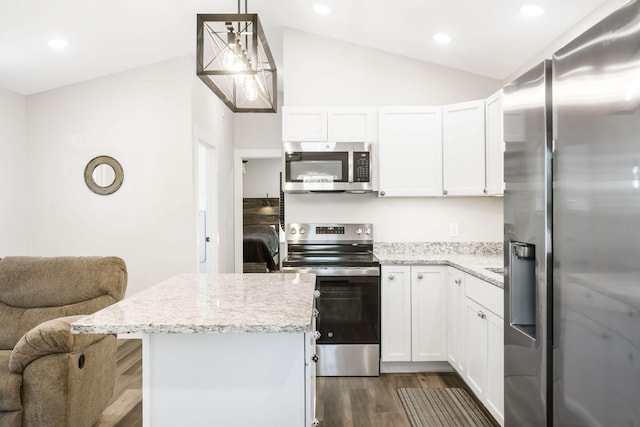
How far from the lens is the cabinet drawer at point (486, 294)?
221cm

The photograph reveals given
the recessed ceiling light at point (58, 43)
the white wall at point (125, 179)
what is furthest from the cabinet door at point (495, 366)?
the recessed ceiling light at point (58, 43)

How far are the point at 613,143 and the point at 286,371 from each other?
120cm

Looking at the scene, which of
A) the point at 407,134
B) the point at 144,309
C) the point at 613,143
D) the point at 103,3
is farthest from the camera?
the point at 407,134

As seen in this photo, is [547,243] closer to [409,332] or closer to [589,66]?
[589,66]

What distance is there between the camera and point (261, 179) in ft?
28.7

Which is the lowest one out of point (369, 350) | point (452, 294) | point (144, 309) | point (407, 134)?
point (369, 350)

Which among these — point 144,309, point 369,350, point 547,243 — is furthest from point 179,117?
point 547,243

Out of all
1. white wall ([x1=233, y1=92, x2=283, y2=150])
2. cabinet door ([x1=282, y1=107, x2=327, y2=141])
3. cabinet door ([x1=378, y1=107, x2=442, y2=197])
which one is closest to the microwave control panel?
cabinet door ([x1=378, y1=107, x2=442, y2=197])

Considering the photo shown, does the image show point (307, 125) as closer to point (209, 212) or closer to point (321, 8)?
point (321, 8)

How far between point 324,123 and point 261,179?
5.34 metres

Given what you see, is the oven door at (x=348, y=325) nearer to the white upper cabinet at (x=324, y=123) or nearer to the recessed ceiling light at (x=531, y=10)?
the white upper cabinet at (x=324, y=123)

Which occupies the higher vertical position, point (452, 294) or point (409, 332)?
point (452, 294)

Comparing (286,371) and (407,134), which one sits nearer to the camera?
(286,371)

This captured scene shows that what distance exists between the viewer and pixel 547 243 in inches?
52.6
